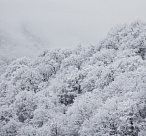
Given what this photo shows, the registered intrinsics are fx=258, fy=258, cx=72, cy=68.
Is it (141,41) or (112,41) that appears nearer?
(141,41)

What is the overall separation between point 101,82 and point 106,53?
23.2m

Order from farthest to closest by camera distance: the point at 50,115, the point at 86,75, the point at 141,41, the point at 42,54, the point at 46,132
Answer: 1. the point at 42,54
2. the point at 141,41
3. the point at 86,75
4. the point at 50,115
5. the point at 46,132

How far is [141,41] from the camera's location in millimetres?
93250

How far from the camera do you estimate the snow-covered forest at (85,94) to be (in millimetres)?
52062

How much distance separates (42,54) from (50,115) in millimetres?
65367

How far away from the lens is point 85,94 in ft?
226

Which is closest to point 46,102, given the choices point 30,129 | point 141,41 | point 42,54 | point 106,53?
point 30,129

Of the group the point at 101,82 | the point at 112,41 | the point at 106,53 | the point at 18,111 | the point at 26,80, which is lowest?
the point at 18,111

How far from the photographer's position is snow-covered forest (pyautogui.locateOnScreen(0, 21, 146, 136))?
5206 cm

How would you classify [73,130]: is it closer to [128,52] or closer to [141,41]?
[128,52]

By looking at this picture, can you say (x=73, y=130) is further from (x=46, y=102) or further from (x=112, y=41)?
(x=112, y=41)

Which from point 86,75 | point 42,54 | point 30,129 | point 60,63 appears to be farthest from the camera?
→ point 42,54

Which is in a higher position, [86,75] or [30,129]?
[86,75]

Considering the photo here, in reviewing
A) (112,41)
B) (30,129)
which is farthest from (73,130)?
(112,41)
